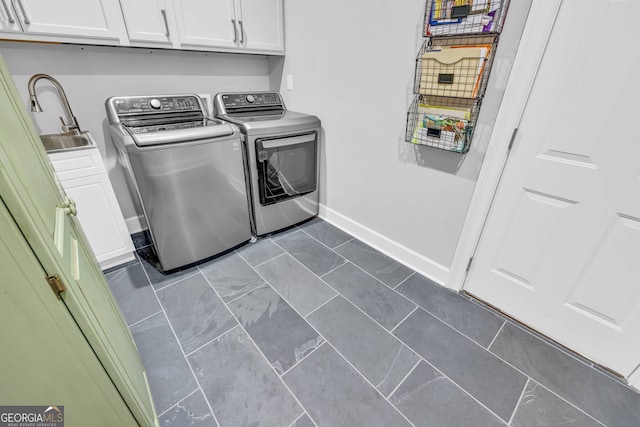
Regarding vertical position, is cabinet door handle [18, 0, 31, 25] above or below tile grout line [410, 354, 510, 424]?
above

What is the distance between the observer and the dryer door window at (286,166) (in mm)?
1979

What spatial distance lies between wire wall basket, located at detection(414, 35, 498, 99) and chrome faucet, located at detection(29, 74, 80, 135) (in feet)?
7.09

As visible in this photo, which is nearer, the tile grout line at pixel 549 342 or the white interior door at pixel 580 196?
the white interior door at pixel 580 196

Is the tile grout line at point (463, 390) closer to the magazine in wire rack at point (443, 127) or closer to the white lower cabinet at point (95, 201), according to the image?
the magazine in wire rack at point (443, 127)

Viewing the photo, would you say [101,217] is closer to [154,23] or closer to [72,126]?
[72,126]

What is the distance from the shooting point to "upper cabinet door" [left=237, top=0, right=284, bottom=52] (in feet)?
6.68

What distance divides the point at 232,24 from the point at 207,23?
0.62 feet

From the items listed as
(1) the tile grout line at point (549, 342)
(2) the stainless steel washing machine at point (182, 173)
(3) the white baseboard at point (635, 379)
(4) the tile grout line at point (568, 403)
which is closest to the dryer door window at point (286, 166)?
(2) the stainless steel washing machine at point (182, 173)

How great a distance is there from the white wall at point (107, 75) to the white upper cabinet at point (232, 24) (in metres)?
0.30

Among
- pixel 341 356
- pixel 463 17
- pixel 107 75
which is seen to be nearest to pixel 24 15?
pixel 107 75

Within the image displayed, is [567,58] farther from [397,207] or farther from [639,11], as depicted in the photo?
[397,207]

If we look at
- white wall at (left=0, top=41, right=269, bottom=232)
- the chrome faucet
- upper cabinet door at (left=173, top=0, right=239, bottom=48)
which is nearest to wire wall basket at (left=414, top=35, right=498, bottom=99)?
upper cabinet door at (left=173, top=0, right=239, bottom=48)

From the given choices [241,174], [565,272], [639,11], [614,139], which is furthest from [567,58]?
[241,174]

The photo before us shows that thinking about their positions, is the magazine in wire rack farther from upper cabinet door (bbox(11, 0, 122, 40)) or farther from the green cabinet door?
upper cabinet door (bbox(11, 0, 122, 40))
